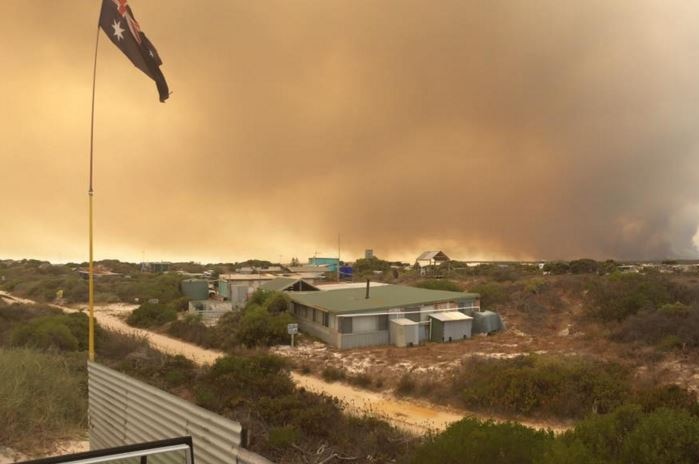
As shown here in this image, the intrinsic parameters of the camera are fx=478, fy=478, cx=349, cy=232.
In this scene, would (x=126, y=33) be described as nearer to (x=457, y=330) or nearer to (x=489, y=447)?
(x=489, y=447)

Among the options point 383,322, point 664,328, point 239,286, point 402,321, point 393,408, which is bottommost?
point 393,408

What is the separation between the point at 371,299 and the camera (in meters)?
36.4

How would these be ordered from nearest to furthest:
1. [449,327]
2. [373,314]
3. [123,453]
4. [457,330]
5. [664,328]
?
[123,453]
[664,328]
[373,314]
[449,327]
[457,330]

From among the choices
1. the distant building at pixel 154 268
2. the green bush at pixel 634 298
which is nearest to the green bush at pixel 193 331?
the green bush at pixel 634 298

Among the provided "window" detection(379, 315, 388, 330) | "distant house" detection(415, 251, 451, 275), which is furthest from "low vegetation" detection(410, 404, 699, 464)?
"distant house" detection(415, 251, 451, 275)

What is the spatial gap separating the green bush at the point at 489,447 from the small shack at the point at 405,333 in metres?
23.7

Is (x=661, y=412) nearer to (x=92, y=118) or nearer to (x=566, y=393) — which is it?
(x=566, y=393)

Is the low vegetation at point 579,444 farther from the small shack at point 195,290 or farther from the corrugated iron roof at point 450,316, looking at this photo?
the small shack at point 195,290

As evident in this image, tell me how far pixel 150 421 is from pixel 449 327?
2788 centimetres

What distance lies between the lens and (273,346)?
109 feet

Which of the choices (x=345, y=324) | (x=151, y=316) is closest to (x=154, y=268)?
(x=151, y=316)

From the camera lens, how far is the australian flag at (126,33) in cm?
1430

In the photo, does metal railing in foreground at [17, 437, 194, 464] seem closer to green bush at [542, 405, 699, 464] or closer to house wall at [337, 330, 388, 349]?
green bush at [542, 405, 699, 464]

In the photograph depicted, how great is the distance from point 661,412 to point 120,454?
10597 mm
